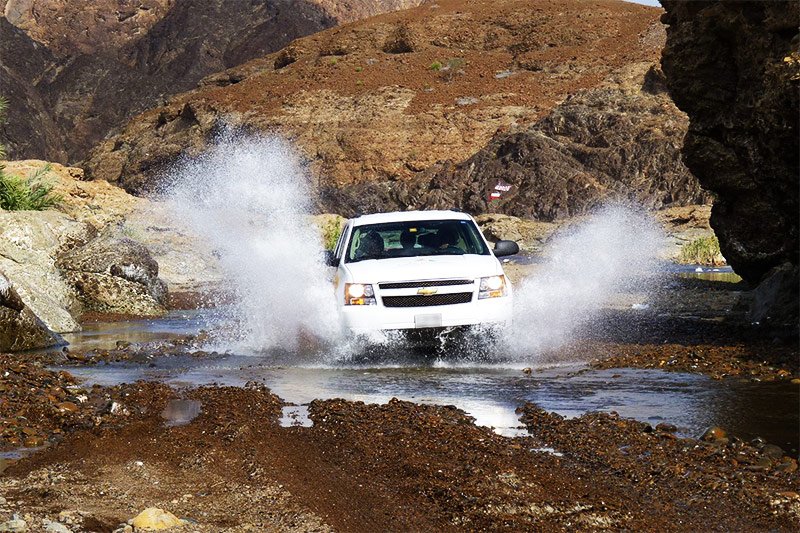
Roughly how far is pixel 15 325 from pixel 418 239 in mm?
5090

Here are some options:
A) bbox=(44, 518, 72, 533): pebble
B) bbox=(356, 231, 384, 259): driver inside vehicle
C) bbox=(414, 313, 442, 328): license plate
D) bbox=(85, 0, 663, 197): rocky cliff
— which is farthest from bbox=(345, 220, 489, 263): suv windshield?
bbox=(85, 0, 663, 197): rocky cliff

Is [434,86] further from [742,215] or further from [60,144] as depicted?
[742,215]

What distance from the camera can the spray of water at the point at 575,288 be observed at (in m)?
14.3

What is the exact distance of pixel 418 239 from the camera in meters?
13.4

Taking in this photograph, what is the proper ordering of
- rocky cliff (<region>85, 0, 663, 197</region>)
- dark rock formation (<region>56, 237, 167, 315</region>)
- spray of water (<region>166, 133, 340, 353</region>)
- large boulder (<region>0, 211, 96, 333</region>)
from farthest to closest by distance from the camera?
rocky cliff (<region>85, 0, 663, 197</region>)
dark rock formation (<region>56, 237, 167, 315</region>)
large boulder (<region>0, 211, 96, 333</region>)
spray of water (<region>166, 133, 340, 353</region>)

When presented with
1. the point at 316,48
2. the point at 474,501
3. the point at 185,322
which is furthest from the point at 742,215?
the point at 316,48

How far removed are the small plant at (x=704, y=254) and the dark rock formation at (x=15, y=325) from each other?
70.8 ft

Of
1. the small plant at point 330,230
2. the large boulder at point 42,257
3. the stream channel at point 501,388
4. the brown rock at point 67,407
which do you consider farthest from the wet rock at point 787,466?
the small plant at point 330,230

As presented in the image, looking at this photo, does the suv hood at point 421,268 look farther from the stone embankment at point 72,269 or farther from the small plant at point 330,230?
the small plant at point 330,230

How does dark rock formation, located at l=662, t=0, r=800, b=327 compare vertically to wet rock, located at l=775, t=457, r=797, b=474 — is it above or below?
above

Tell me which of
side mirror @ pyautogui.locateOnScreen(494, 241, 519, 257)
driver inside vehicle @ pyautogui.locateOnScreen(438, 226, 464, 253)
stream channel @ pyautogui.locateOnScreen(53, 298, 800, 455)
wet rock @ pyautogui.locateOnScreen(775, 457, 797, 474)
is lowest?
stream channel @ pyautogui.locateOnScreen(53, 298, 800, 455)

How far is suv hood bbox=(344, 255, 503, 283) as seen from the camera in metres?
12.1

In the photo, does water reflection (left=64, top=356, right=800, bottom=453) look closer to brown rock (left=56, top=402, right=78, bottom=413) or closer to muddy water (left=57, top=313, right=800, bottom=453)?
muddy water (left=57, top=313, right=800, bottom=453)

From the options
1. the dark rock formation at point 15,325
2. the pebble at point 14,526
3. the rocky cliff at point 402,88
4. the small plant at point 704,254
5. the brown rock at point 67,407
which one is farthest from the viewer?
the rocky cliff at point 402,88
